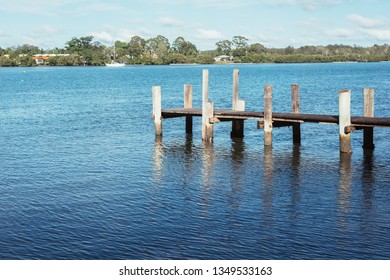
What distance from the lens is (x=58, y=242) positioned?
16328mm

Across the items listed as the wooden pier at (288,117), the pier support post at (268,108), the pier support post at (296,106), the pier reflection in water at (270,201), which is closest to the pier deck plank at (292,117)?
the wooden pier at (288,117)

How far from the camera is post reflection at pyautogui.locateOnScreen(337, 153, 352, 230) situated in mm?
18031

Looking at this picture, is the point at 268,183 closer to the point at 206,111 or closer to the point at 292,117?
the point at 292,117

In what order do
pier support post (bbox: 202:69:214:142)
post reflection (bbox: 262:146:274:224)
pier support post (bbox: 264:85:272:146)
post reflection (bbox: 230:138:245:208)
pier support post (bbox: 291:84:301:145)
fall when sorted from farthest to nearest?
pier support post (bbox: 291:84:301:145) → pier support post (bbox: 202:69:214:142) → pier support post (bbox: 264:85:272:146) → post reflection (bbox: 230:138:245:208) → post reflection (bbox: 262:146:274:224)

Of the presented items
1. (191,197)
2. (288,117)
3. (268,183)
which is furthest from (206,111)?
(191,197)

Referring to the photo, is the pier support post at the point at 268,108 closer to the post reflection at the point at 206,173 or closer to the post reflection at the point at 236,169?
the post reflection at the point at 236,169

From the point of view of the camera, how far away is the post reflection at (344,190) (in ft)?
59.2

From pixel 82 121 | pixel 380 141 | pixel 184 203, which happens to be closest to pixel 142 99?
pixel 82 121

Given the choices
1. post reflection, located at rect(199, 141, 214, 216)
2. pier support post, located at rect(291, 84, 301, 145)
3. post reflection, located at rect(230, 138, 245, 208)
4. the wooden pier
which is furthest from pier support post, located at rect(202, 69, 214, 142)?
pier support post, located at rect(291, 84, 301, 145)

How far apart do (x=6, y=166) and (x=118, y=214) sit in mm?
9052

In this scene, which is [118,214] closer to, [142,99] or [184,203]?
[184,203]

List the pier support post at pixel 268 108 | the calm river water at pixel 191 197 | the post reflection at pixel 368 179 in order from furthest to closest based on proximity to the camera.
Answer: the pier support post at pixel 268 108
the post reflection at pixel 368 179
the calm river water at pixel 191 197

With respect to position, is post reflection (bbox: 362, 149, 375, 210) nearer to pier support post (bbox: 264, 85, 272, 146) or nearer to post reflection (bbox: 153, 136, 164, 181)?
pier support post (bbox: 264, 85, 272, 146)

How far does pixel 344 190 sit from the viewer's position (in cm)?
2139
